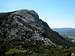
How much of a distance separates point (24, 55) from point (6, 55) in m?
22.9

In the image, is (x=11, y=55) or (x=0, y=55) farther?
(x=11, y=55)

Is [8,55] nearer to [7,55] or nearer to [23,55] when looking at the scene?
[7,55]

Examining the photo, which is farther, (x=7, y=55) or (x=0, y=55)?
(x=7, y=55)

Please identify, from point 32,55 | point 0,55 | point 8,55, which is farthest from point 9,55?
point 32,55

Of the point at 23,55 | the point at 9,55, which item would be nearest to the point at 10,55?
the point at 9,55

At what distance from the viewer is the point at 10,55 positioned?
198 meters

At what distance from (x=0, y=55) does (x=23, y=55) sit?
30.9m

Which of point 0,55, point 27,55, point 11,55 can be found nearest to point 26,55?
point 27,55

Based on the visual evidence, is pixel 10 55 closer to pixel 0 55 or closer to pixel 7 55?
pixel 7 55

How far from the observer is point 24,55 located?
7854 inches

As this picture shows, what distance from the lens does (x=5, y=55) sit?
647ft

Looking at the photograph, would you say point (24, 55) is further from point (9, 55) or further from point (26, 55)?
point (9, 55)

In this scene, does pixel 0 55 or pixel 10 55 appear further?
pixel 10 55

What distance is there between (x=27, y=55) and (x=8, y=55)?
2427cm
